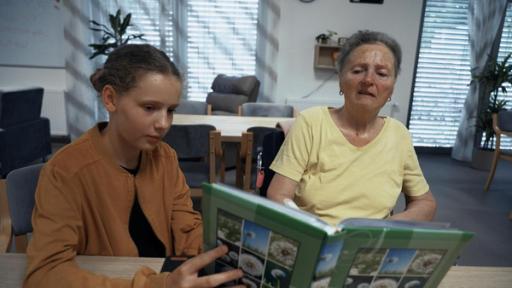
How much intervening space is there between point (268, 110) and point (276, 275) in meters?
3.14

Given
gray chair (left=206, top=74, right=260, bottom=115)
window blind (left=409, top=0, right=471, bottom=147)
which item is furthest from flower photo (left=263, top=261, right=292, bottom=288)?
window blind (left=409, top=0, right=471, bottom=147)

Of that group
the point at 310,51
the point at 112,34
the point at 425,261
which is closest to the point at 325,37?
the point at 310,51

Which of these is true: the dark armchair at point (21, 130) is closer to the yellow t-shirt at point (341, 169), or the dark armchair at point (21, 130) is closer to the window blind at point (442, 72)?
the yellow t-shirt at point (341, 169)

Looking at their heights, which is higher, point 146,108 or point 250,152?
point 146,108

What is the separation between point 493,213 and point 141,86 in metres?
3.43

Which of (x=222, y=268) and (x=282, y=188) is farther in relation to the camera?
(x=282, y=188)

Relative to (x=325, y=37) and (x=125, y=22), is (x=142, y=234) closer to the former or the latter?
(x=125, y=22)

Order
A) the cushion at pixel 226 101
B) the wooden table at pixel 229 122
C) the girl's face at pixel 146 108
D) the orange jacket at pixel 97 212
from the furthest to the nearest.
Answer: the cushion at pixel 226 101 → the wooden table at pixel 229 122 → the girl's face at pixel 146 108 → the orange jacket at pixel 97 212

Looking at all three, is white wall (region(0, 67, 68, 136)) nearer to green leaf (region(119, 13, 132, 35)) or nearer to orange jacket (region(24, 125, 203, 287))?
green leaf (region(119, 13, 132, 35))

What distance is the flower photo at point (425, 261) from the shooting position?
2.04 feet

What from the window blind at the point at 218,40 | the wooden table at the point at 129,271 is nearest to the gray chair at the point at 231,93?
the window blind at the point at 218,40

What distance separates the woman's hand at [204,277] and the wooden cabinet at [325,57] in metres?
4.49

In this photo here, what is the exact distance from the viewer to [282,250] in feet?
1.90

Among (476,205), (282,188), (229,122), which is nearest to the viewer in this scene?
(282,188)
